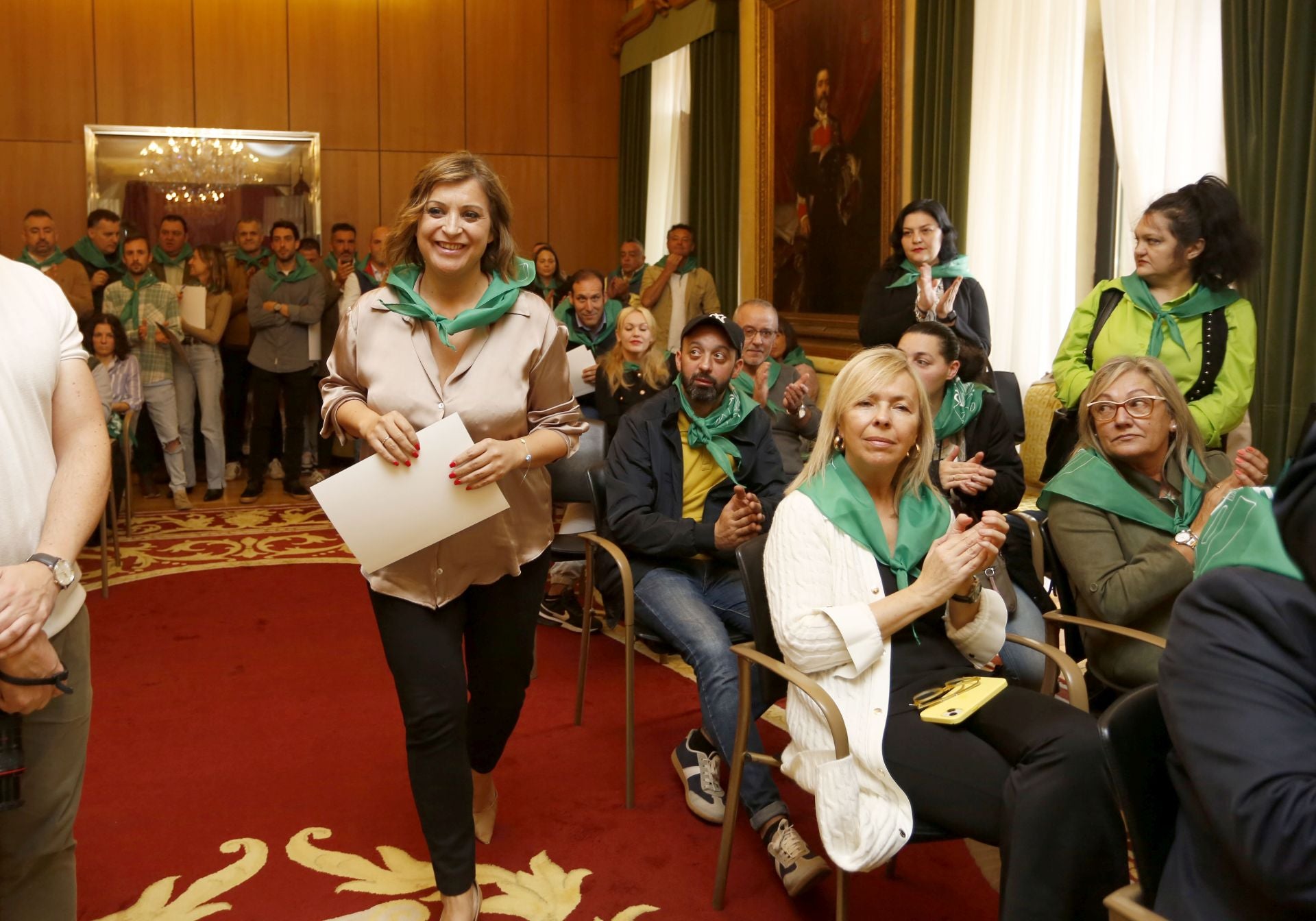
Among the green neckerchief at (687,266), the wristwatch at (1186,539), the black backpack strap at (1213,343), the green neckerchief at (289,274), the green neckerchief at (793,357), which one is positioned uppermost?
the green neckerchief at (687,266)

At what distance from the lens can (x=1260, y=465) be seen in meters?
2.79

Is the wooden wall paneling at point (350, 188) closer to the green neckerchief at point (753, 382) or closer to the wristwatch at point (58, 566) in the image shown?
the green neckerchief at point (753, 382)

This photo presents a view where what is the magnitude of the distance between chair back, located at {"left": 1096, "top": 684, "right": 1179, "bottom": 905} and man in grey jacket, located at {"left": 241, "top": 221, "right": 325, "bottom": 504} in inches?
286

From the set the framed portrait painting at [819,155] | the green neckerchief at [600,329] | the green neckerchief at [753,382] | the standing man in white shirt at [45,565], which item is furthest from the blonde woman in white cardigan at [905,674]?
the framed portrait painting at [819,155]

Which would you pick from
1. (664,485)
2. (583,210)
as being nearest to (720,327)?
(664,485)

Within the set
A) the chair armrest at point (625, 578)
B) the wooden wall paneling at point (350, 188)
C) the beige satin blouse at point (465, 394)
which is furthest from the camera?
the wooden wall paneling at point (350, 188)

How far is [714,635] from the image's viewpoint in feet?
9.97

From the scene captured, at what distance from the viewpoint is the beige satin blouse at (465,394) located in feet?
7.88

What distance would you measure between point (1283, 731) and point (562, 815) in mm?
2243

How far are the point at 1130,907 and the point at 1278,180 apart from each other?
380 centimetres

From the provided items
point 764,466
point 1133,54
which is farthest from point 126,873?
point 1133,54

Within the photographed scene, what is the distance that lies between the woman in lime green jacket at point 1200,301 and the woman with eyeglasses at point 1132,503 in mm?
772

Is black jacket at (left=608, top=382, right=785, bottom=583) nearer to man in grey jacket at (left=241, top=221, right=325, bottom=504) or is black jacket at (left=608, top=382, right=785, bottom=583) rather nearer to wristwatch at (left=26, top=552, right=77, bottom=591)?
wristwatch at (left=26, top=552, right=77, bottom=591)

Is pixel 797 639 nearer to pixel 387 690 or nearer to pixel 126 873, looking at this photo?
pixel 126 873
